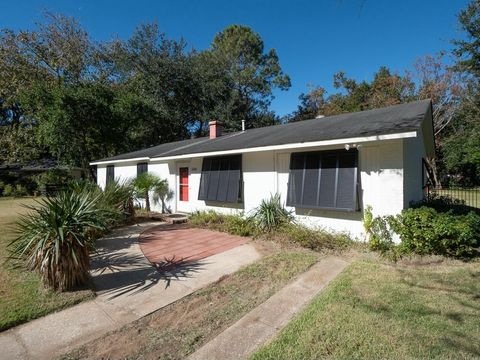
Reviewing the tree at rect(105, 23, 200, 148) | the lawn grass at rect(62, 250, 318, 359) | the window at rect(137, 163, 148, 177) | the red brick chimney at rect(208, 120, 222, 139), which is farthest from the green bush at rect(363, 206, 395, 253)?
the tree at rect(105, 23, 200, 148)

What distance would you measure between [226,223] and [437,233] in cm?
558

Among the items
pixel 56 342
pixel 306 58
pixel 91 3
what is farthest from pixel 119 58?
pixel 56 342

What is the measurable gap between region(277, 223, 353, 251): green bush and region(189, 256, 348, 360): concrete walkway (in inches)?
61.7

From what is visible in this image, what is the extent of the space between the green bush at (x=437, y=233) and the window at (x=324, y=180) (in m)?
1.16

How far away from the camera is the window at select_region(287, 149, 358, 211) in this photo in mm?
6445

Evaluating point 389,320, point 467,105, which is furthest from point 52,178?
point 467,105

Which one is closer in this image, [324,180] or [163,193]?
[324,180]

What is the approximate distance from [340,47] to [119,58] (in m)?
18.3

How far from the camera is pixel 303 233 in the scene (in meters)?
6.88

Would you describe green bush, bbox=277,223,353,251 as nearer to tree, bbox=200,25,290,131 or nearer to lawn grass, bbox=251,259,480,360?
lawn grass, bbox=251,259,480,360

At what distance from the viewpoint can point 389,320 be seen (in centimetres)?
328

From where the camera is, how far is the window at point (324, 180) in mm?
6445

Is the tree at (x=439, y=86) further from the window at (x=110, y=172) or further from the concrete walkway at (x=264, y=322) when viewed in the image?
the window at (x=110, y=172)

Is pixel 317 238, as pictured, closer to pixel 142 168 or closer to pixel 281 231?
pixel 281 231
